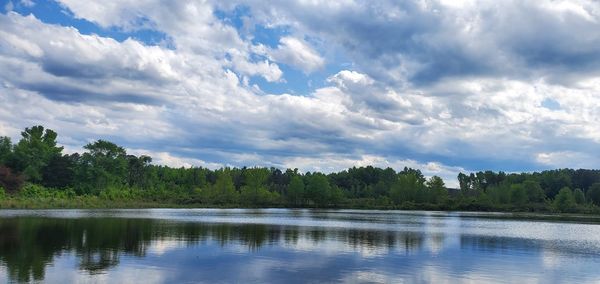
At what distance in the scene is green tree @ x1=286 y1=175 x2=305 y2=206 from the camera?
166m

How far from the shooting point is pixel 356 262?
31344 millimetres

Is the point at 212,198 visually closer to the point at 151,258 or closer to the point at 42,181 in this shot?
the point at 42,181

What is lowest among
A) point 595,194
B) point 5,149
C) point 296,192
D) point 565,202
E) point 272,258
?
point 272,258

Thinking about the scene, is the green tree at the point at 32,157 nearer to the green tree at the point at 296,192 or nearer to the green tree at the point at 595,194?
the green tree at the point at 296,192

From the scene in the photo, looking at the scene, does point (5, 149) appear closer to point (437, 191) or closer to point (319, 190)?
point (319, 190)

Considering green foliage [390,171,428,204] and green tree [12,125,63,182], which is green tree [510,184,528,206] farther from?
green tree [12,125,63,182]

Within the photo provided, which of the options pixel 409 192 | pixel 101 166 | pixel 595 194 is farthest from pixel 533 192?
pixel 101 166

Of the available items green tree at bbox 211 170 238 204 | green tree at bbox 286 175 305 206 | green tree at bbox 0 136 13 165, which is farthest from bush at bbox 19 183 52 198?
green tree at bbox 286 175 305 206

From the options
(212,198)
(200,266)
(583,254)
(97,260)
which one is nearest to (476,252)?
(583,254)

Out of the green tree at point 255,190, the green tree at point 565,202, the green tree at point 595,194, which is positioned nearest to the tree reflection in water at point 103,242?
the green tree at point 255,190

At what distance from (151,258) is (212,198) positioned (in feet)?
415

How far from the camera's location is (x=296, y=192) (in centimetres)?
16575

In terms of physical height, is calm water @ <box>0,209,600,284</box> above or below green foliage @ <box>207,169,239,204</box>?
below

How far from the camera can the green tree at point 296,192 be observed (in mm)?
165637
